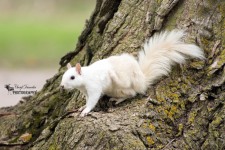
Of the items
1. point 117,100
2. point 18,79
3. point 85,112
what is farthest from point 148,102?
point 18,79

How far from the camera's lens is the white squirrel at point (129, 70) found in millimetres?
3135

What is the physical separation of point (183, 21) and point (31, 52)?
5.83 metres

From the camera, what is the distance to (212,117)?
306 centimetres

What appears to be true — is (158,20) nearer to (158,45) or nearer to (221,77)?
(158,45)

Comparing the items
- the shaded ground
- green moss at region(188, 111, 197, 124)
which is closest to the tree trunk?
green moss at region(188, 111, 197, 124)

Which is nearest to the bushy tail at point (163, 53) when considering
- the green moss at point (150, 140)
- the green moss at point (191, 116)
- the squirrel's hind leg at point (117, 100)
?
the squirrel's hind leg at point (117, 100)

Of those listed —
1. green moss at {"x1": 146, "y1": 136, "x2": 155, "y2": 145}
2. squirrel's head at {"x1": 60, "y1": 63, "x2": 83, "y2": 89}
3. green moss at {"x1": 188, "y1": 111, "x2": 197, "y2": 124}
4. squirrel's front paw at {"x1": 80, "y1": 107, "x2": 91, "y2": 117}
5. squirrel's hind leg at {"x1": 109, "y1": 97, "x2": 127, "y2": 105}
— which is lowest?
green moss at {"x1": 146, "y1": 136, "x2": 155, "y2": 145}

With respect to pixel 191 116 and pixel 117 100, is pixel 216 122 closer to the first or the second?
pixel 191 116

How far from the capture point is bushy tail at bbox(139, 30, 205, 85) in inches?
130

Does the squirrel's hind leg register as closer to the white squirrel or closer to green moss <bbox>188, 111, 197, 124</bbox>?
the white squirrel

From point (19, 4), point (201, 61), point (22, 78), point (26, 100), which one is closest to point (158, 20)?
point (201, 61)

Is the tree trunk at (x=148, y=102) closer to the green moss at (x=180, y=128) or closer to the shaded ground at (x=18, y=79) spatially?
the green moss at (x=180, y=128)

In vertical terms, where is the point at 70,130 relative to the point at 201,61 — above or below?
below

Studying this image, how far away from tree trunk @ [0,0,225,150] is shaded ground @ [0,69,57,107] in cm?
265
